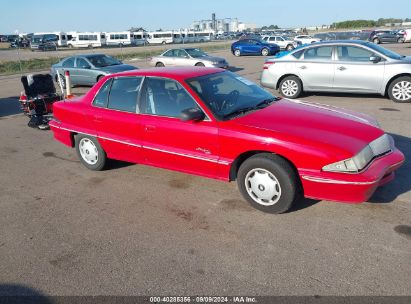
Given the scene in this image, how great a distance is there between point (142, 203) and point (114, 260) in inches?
45.6

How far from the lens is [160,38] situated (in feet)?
216

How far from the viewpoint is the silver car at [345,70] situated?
29.9ft

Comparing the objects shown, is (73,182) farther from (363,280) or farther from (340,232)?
(363,280)

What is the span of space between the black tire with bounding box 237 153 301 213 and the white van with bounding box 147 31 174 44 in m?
64.4

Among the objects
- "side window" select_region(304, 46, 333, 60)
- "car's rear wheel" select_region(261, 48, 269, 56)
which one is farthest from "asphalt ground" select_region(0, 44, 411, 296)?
"car's rear wheel" select_region(261, 48, 269, 56)

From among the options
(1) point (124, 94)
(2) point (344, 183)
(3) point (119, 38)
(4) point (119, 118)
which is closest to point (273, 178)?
(2) point (344, 183)

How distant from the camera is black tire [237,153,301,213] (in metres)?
3.73

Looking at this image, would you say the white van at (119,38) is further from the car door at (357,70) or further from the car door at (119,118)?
the car door at (119,118)

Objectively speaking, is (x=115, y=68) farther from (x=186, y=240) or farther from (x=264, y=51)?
(x=264, y=51)

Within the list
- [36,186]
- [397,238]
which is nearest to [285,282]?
[397,238]

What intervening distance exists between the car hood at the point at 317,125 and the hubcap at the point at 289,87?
596cm

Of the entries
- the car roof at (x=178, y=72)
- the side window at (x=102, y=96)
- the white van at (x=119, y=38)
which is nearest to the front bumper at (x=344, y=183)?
the car roof at (x=178, y=72)

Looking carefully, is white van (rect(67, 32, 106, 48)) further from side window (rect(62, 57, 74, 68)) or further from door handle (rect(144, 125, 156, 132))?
door handle (rect(144, 125, 156, 132))

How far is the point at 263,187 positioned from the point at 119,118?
7.14 feet
